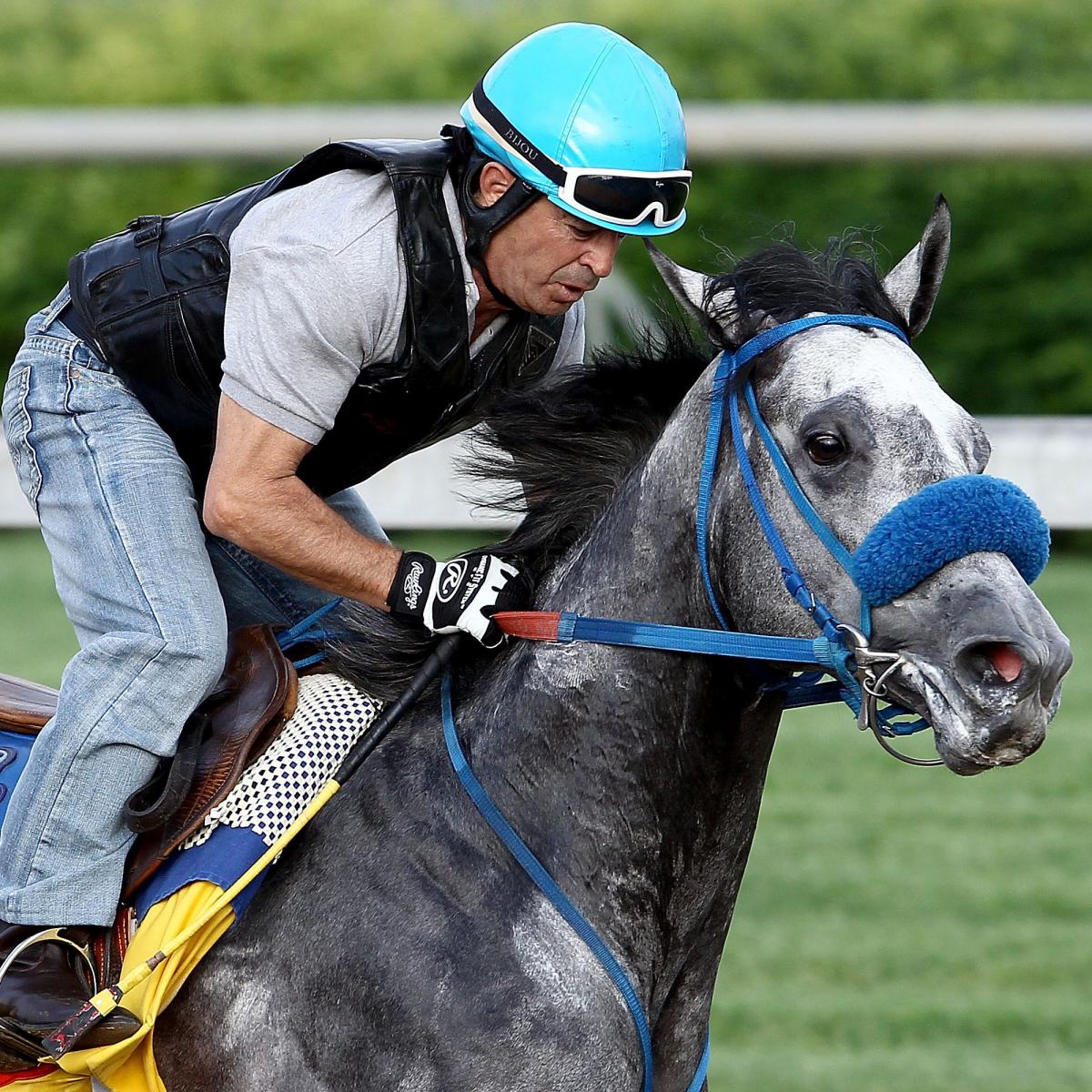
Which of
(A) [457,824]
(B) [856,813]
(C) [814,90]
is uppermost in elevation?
(A) [457,824]

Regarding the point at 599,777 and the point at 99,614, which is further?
the point at 99,614

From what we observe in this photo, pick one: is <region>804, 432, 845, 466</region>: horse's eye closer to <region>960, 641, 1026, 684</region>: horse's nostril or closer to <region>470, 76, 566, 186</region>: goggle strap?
<region>960, 641, 1026, 684</region>: horse's nostril

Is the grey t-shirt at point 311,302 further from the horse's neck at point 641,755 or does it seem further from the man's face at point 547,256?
the horse's neck at point 641,755

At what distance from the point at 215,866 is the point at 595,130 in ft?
4.30

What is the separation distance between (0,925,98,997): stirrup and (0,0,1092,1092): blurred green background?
7.11 ft

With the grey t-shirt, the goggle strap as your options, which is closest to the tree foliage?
the goggle strap

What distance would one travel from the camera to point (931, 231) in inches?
106

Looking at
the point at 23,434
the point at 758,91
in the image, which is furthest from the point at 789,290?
the point at 758,91

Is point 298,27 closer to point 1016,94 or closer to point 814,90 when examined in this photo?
point 814,90

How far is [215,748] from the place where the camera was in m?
2.71

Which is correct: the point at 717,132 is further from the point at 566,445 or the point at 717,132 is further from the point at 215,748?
the point at 215,748

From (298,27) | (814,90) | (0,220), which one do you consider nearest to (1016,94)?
(814,90)

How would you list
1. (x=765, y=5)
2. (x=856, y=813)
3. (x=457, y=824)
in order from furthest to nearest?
1. (x=765, y=5)
2. (x=856, y=813)
3. (x=457, y=824)

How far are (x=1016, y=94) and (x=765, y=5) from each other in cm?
161
